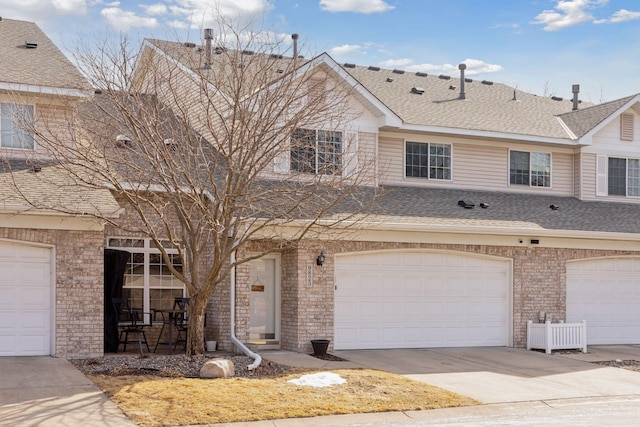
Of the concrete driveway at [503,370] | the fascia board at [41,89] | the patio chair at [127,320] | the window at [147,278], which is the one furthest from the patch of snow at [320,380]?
the fascia board at [41,89]

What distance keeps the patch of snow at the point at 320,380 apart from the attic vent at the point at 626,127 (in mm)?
14451

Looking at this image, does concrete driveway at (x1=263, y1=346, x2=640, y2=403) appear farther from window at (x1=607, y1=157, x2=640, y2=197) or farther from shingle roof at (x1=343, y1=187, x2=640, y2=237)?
window at (x1=607, y1=157, x2=640, y2=197)

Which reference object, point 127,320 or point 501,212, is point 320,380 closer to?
point 127,320

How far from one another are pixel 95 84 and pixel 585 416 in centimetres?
1011

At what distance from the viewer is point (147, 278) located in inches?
751

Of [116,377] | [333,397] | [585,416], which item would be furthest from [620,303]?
[116,377]

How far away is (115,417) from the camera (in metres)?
11.3

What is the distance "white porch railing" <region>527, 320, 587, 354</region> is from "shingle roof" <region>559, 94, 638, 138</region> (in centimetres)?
632

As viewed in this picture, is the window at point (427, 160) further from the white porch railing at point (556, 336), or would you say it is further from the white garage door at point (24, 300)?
the white garage door at point (24, 300)

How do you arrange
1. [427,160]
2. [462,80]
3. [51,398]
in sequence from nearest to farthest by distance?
[51,398] → [427,160] → [462,80]

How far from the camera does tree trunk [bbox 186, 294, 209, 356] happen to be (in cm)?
1513

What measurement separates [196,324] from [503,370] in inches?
250

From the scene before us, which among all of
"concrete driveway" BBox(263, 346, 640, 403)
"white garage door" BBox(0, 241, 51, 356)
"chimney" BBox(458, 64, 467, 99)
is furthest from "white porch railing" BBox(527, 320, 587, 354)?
"white garage door" BBox(0, 241, 51, 356)

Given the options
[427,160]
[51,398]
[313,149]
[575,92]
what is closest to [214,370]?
[51,398]
